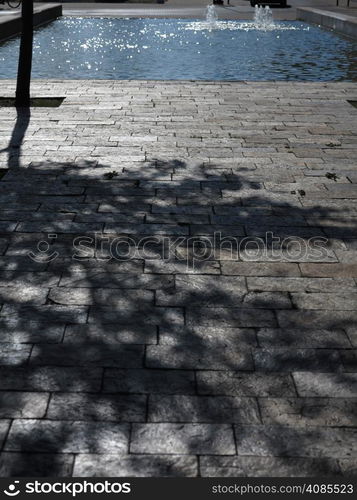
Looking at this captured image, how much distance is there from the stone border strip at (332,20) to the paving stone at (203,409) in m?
23.7

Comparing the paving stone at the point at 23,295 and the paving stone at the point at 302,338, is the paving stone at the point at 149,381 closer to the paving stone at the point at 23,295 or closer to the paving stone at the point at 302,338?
the paving stone at the point at 302,338

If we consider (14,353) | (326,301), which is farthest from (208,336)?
(14,353)

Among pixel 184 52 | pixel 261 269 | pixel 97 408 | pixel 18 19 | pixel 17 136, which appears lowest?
pixel 184 52

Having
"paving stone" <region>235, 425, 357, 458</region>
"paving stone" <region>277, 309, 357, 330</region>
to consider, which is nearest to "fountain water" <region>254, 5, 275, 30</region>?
"paving stone" <region>277, 309, 357, 330</region>

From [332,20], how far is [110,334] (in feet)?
88.7

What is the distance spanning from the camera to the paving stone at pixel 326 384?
440 cm

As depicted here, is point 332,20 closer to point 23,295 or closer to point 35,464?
point 23,295

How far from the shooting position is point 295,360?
4.76 m

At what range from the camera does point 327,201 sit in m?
7.97

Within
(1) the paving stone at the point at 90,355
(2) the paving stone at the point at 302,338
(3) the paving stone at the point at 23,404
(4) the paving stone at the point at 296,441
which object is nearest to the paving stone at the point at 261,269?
(2) the paving stone at the point at 302,338

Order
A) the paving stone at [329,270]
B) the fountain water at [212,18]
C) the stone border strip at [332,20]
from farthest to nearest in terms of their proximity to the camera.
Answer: the fountain water at [212,18]
the stone border strip at [332,20]
the paving stone at [329,270]

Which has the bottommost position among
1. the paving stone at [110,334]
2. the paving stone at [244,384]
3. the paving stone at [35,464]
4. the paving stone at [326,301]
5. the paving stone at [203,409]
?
the paving stone at [326,301]

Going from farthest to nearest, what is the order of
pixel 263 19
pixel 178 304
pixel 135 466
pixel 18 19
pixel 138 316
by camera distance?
1. pixel 263 19
2. pixel 18 19
3. pixel 178 304
4. pixel 138 316
5. pixel 135 466

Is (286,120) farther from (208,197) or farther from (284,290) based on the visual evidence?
(284,290)
